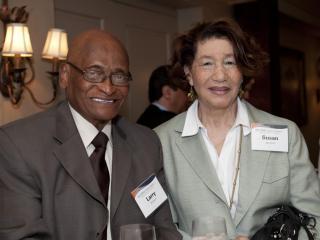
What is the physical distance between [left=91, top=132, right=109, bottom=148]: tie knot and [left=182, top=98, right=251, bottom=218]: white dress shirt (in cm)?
43

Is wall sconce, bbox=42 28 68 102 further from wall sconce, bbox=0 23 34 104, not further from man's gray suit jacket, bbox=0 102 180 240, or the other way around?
man's gray suit jacket, bbox=0 102 180 240

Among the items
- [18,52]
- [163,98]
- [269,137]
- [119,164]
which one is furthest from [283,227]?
[163,98]

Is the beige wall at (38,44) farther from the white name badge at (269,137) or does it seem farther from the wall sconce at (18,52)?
the white name badge at (269,137)

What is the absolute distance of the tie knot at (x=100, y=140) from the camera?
1.81 metres

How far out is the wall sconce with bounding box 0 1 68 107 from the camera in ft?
9.55

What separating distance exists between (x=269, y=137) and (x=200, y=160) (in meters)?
0.32

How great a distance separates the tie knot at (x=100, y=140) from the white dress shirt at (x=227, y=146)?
430 millimetres

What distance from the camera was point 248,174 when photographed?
1960 mm

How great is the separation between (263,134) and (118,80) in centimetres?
71

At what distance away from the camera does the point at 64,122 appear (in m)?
1.77

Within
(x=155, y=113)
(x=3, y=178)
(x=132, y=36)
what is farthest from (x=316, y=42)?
(x=3, y=178)

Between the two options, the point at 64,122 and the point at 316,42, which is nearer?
the point at 64,122

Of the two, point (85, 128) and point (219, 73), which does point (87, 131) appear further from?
point (219, 73)

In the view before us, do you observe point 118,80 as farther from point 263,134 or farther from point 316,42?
point 316,42
